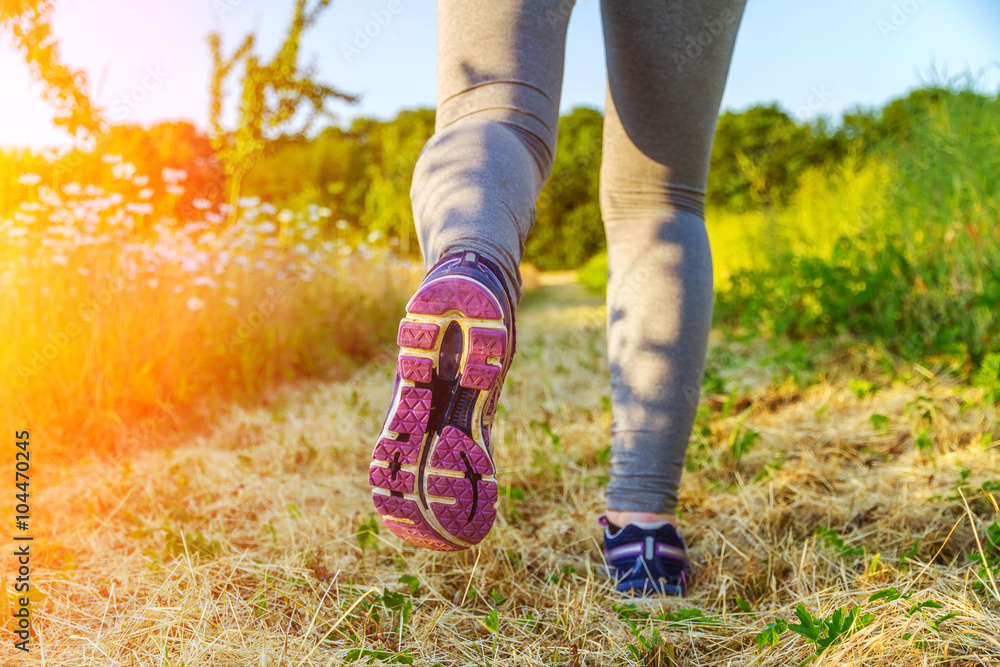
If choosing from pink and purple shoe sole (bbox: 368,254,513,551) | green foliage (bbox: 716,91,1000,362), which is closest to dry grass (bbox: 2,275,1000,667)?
pink and purple shoe sole (bbox: 368,254,513,551)

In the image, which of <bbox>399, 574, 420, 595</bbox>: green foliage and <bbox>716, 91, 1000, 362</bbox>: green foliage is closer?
<bbox>399, 574, 420, 595</bbox>: green foliage

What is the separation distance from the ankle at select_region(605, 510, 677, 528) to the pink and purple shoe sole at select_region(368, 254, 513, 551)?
0.42m

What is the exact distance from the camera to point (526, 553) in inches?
50.1

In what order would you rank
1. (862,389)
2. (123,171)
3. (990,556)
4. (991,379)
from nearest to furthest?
(990,556), (991,379), (862,389), (123,171)

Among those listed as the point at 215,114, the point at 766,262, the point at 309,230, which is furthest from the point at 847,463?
the point at 215,114

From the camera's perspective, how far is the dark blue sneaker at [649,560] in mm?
1150

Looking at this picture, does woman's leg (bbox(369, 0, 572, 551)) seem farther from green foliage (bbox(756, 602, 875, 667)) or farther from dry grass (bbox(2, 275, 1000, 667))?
green foliage (bbox(756, 602, 875, 667))

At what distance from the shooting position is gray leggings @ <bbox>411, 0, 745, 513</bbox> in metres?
0.97

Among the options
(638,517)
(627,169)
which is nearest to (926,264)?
(627,169)

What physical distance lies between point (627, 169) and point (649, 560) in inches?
29.5

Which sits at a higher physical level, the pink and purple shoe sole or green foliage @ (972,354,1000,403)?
green foliage @ (972,354,1000,403)

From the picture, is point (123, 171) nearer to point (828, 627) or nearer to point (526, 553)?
point (526, 553)

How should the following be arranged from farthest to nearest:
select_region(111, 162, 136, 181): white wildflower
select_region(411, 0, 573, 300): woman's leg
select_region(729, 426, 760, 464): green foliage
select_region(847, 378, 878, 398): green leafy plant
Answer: select_region(111, 162, 136, 181): white wildflower, select_region(847, 378, 878, 398): green leafy plant, select_region(729, 426, 760, 464): green foliage, select_region(411, 0, 573, 300): woman's leg

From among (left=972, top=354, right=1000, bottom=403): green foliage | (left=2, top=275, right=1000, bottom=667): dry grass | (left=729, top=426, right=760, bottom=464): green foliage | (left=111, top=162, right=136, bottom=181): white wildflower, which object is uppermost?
(left=111, top=162, right=136, bottom=181): white wildflower
